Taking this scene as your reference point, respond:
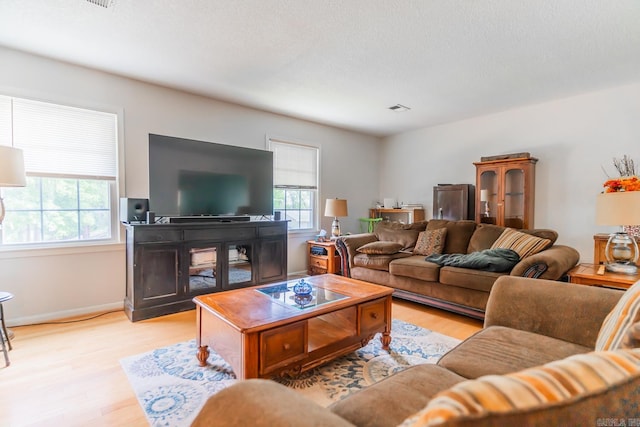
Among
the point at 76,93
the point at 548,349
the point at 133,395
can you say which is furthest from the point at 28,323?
the point at 548,349

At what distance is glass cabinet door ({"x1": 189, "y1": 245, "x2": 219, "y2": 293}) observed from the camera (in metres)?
3.31

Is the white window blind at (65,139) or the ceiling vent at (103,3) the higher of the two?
the ceiling vent at (103,3)

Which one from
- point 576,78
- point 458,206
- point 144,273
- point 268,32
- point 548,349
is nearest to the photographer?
point 548,349

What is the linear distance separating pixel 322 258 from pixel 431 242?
62.7 inches

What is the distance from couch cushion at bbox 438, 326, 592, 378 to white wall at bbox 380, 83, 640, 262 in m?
3.14

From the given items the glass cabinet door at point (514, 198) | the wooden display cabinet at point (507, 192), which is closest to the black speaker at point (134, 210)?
the wooden display cabinet at point (507, 192)

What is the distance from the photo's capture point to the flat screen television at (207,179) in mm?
3248

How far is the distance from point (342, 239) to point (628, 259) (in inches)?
106

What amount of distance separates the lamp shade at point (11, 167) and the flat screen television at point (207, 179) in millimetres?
1017

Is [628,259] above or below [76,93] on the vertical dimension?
below

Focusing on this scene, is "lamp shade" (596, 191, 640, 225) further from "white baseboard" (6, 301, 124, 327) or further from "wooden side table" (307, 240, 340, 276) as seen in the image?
"white baseboard" (6, 301, 124, 327)

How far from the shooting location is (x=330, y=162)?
5.21m

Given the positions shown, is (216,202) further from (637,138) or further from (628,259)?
(637,138)

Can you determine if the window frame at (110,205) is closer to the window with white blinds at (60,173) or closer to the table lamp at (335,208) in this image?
the window with white blinds at (60,173)
